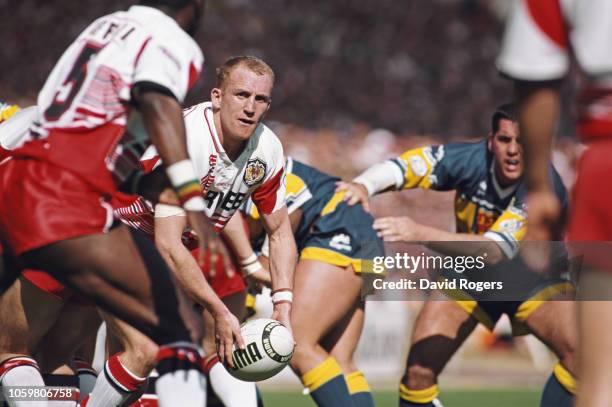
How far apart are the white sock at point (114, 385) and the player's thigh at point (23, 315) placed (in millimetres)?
553

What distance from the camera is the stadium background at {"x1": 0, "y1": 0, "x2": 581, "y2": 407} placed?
1450cm

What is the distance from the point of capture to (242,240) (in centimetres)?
607

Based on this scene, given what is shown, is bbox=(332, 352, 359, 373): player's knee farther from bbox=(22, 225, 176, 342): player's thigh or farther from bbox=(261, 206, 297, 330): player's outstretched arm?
bbox=(22, 225, 176, 342): player's thigh

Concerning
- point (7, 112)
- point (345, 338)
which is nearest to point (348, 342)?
point (345, 338)

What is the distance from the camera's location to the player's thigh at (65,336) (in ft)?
19.5

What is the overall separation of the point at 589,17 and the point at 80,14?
604 inches

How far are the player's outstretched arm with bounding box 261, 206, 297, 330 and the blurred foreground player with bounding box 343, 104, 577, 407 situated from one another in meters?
0.82

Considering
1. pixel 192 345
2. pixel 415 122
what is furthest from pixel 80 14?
pixel 192 345

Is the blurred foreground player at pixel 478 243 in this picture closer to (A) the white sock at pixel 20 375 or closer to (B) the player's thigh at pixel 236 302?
(B) the player's thigh at pixel 236 302

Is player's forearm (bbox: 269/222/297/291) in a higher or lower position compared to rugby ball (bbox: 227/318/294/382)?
higher

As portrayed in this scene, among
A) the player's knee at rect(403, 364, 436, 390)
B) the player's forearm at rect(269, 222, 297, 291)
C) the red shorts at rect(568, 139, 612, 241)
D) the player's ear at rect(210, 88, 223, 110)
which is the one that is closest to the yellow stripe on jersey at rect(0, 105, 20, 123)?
the player's ear at rect(210, 88, 223, 110)

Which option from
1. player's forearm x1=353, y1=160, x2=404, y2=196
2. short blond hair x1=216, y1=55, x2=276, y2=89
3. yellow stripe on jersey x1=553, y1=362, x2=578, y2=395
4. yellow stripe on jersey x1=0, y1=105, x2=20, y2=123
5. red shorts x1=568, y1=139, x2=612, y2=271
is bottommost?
yellow stripe on jersey x1=553, y1=362, x2=578, y2=395

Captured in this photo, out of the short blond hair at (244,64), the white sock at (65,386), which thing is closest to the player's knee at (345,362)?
the white sock at (65,386)

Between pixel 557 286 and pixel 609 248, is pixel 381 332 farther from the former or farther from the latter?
pixel 609 248
